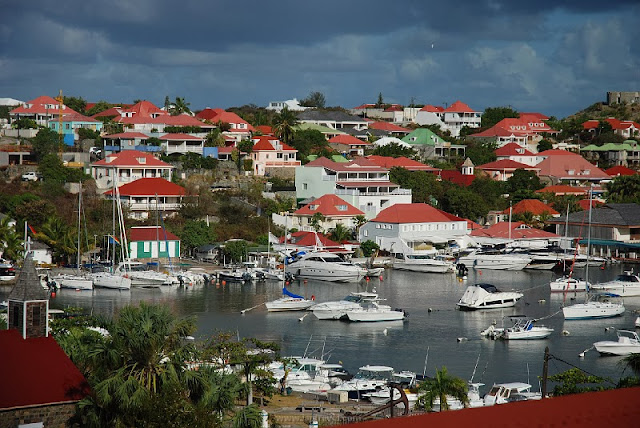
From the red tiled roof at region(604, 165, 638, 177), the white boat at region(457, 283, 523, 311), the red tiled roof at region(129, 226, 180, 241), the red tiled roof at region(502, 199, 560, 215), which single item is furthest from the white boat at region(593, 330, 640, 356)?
the red tiled roof at region(604, 165, 638, 177)

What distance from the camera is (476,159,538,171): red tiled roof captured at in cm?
9694

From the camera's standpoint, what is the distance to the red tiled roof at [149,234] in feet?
211

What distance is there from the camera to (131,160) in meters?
77.0

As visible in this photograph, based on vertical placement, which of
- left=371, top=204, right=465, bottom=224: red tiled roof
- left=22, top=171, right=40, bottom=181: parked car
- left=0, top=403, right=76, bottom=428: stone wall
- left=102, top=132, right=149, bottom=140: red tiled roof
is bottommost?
left=0, top=403, right=76, bottom=428: stone wall

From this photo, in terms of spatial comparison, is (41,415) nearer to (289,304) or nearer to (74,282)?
(289,304)

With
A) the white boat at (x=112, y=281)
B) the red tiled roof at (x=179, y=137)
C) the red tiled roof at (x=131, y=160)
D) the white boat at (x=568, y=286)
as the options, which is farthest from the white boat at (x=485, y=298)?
the red tiled roof at (x=179, y=137)

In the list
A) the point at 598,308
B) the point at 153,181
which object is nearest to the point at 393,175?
the point at 153,181

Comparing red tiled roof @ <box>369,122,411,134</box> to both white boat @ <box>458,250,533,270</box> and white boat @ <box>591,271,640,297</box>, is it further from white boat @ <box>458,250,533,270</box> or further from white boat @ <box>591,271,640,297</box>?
white boat @ <box>591,271,640,297</box>

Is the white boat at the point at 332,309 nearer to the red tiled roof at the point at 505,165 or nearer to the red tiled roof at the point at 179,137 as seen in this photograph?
the red tiled roof at the point at 179,137

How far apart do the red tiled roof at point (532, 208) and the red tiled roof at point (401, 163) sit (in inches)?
407

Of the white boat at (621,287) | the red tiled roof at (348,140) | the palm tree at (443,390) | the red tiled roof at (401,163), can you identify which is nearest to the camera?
the palm tree at (443,390)

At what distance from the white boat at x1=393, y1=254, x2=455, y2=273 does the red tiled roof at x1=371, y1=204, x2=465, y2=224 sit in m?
4.38

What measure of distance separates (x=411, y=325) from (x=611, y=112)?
350 feet

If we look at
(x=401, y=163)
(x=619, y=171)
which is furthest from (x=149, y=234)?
(x=619, y=171)
